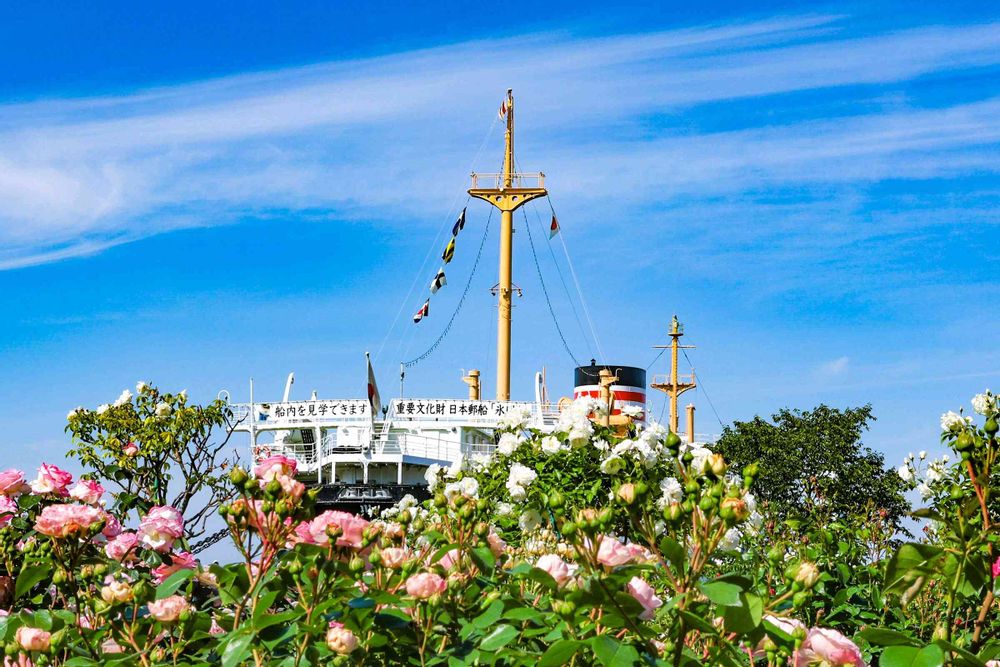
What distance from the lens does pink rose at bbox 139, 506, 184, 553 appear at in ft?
11.0

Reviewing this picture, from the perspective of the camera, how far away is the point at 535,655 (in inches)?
105

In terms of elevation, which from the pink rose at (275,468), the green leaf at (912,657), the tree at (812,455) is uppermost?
the pink rose at (275,468)

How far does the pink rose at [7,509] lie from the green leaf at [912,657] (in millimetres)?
3579

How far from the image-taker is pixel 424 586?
2760mm

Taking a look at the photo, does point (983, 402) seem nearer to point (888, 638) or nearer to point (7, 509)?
point (888, 638)

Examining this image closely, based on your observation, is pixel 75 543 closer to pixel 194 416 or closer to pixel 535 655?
pixel 535 655

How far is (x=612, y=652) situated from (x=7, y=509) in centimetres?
311

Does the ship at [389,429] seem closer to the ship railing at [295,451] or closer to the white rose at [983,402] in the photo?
the ship railing at [295,451]

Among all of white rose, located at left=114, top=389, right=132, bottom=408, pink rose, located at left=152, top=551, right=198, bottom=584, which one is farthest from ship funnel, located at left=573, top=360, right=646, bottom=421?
pink rose, located at left=152, top=551, right=198, bottom=584

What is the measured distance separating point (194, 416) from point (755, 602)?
30.1 ft

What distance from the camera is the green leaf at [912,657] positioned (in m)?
2.19

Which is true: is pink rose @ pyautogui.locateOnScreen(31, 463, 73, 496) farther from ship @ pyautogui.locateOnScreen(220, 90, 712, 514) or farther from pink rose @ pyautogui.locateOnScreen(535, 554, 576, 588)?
ship @ pyautogui.locateOnScreen(220, 90, 712, 514)

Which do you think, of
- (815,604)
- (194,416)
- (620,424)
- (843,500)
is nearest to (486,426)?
(843,500)

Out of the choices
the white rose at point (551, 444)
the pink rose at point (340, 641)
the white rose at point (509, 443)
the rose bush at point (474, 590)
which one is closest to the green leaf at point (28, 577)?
the rose bush at point (474, 590)
